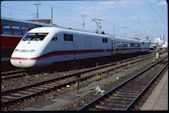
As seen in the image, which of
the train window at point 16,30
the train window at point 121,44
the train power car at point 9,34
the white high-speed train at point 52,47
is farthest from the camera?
the train window at point 121,44

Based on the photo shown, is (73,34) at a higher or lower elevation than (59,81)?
higher

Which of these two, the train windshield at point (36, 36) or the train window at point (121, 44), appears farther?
the train window at point (121, 44)

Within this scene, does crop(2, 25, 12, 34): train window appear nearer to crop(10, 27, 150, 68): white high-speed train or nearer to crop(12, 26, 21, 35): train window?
crop(12, 26, 21, 35): train window

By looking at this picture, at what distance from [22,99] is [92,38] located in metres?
11.9

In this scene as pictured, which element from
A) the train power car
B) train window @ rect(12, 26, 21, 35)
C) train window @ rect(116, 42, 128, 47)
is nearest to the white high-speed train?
the train power car

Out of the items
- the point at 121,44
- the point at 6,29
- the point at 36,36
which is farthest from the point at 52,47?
the point at 121,44

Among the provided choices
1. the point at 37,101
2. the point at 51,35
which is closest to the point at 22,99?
the point at 37,101

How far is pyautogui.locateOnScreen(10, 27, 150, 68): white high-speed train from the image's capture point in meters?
12.0

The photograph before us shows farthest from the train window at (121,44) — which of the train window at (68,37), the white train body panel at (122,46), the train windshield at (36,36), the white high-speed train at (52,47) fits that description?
the train windshield at (36,36)

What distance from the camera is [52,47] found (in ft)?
42.8

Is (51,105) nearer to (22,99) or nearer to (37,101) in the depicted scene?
(37,101)

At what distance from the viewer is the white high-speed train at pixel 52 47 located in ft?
39.2

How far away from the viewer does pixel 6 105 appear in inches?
263

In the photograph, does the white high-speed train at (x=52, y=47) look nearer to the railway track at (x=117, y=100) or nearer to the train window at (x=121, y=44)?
the railway track at (x=117, y=100)
